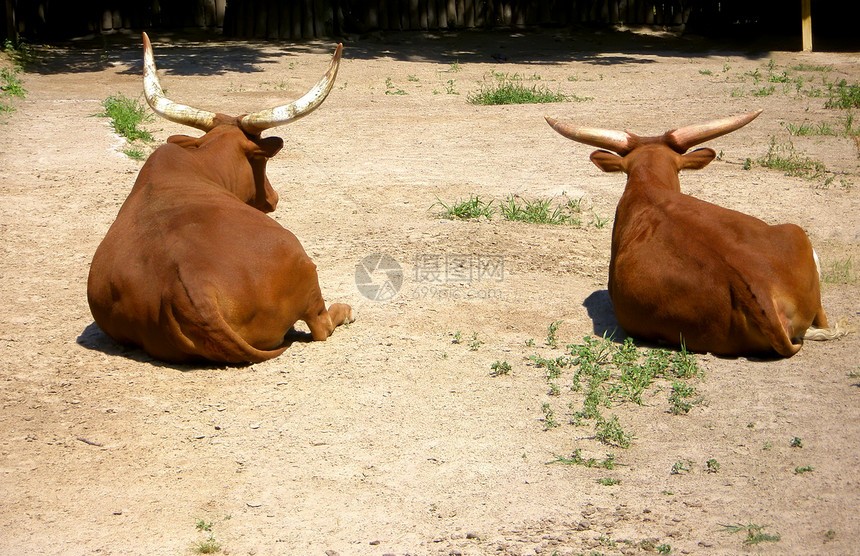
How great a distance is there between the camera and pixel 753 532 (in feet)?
11.3

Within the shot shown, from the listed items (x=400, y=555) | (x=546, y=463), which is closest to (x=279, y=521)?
(x=400, y=555)

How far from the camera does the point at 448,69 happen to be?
15.3m

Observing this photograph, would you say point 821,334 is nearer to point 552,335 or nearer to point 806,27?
point 552,335

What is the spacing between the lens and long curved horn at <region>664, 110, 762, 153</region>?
591 cm

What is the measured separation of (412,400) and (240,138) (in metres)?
2.45

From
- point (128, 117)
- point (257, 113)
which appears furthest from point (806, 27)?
point (257, 113)

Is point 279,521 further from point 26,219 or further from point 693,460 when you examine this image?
point 26,219

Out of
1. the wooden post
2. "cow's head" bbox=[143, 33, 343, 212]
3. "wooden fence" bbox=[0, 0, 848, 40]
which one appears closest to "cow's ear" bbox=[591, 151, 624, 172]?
"cow's head" bbox=[143, 33, 343, 212]

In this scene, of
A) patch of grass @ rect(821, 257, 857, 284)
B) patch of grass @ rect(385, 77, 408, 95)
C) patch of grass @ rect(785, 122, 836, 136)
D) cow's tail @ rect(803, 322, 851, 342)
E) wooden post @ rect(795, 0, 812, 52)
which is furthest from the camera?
wooden post @ rect(795, 0, 812, 52)

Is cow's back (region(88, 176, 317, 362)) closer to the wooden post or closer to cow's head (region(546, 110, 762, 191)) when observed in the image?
cow's head (region(546, 110, 762, 191))

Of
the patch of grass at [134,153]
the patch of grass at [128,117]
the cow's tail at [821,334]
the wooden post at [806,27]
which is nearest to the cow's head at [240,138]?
the patch of grass at [134,153]

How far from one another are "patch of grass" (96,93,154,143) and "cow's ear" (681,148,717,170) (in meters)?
6.01

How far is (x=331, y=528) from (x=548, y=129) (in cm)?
779

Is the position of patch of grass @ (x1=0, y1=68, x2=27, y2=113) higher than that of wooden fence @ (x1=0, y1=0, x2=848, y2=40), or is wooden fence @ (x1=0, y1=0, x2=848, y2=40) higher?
wooden fence @ (x1=0, y1=0, x2=848, y2=40)
